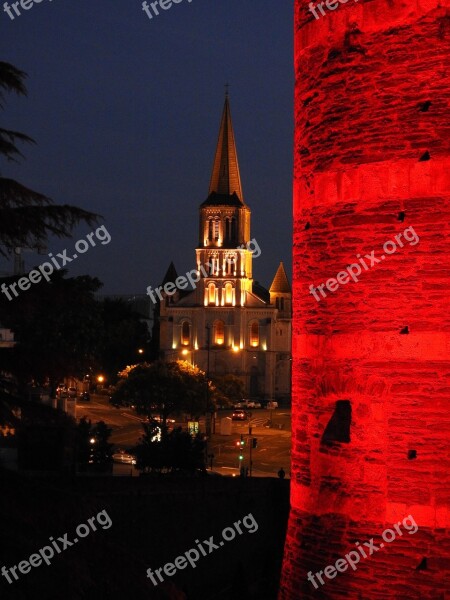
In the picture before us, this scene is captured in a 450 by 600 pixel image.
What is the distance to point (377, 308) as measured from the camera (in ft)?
30.9

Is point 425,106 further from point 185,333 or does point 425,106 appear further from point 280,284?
point 280,284

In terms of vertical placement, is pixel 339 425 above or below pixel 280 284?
below

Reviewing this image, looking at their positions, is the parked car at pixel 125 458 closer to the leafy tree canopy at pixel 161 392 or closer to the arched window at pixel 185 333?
the leafy tree canopy at pixel 161 392

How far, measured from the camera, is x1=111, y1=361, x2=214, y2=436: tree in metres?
67.4

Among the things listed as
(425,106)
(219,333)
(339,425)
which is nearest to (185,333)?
(219,333)

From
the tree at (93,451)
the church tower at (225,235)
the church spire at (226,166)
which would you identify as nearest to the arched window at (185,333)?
the church tower at (225,235)

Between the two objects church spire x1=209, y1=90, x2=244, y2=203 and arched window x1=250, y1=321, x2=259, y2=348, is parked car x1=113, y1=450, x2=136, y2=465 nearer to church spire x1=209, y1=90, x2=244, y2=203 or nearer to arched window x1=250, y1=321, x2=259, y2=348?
arched window x1=250, y1=321, x2=259, y2=348

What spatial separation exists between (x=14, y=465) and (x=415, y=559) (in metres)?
33.3

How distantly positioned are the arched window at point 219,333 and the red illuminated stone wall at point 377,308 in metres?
117

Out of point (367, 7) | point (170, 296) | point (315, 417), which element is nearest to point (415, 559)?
point (315, 417)

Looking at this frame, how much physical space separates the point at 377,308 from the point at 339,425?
3.44 ft

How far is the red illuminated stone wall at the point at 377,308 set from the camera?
920 centimetres

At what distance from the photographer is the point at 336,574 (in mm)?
9641

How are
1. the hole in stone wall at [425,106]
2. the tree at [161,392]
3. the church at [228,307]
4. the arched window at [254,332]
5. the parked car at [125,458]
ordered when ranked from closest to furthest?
the hole in stone wall at [425,106], the parked car at [125,458], the tree at [161,392], the church at [228,307], the arched window at [254,332]
